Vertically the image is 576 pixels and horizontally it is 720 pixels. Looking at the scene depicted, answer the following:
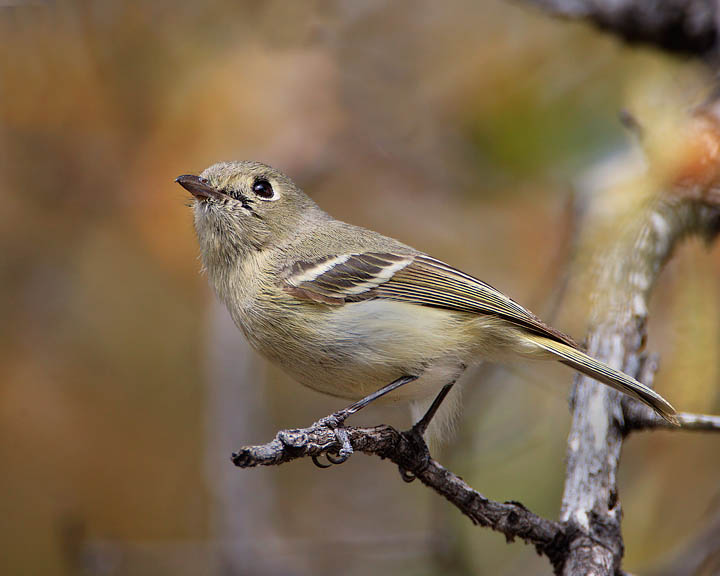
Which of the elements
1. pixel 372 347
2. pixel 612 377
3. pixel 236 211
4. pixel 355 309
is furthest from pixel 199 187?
pixel 612 377

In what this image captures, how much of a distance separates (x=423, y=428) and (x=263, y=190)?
42.6 inches

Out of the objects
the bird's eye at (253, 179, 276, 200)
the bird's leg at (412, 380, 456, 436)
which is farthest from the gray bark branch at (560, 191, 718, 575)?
the bird's eye at (253, 179, 276, 200)

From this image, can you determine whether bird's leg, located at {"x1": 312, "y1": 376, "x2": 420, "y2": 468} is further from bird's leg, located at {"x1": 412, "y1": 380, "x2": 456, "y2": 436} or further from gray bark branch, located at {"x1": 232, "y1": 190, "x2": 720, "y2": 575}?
bird's leg, located at {"x1": 412, "y1": 380, "x2": 456, "y2": 436}

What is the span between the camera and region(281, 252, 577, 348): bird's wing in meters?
2.38

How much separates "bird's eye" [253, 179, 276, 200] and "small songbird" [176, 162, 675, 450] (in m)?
0.03

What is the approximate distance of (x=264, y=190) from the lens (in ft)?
9.23

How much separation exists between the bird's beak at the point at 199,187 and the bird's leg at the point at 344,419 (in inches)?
35.8

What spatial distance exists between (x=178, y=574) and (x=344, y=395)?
2.16m

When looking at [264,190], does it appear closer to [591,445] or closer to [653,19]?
[591,445]

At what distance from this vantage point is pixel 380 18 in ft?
15.1

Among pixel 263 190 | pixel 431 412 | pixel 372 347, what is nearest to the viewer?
pixel 372 347

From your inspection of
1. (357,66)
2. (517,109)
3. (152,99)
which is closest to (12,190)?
(152,99)

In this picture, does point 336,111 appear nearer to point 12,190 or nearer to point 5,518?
point 12,190

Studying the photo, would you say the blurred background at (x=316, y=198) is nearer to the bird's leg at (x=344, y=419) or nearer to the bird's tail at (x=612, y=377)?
the bird's tail at (x=612, y=377)
